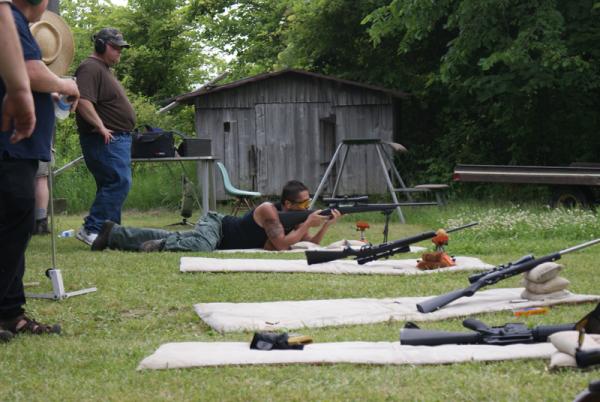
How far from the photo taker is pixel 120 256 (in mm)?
10555

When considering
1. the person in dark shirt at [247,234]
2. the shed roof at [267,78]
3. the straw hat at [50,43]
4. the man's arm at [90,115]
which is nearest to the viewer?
the straw hat at [50,43]

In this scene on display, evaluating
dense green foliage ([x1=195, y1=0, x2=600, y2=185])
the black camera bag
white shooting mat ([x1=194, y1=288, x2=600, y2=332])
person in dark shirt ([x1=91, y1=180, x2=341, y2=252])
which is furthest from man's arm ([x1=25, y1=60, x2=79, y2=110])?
dense green foliage ([x1=195, y1=0, x2=600, y2=185])

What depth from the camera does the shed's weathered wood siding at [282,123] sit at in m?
22.7

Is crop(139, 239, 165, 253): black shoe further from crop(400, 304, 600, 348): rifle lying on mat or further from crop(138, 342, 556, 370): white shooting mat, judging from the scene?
crop(400, 304, 600, 348): rifle lying on mat

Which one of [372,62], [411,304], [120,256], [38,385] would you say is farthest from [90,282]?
[372,62]

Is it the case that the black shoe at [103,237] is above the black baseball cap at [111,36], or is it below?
below

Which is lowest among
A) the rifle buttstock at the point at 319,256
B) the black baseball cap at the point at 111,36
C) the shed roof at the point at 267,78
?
the rifle buttstock at the point at 319,256

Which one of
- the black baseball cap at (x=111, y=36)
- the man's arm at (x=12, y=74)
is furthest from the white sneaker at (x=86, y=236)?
the man's arm at (x=12, y=74)

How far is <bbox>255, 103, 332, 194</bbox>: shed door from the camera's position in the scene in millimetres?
22703

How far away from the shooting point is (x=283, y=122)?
22.8 meters

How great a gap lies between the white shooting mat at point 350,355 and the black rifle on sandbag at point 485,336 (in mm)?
62

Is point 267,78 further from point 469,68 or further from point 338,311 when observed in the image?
point 338,311

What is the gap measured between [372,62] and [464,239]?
1256cm

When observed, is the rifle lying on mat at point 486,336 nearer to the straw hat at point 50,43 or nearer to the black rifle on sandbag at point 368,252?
the black rifle on sandbag at point 368,252
